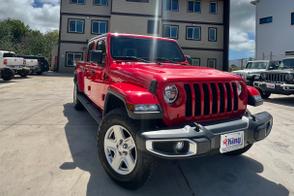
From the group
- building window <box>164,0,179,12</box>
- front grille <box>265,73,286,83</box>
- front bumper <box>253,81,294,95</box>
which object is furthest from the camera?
building window <box>164,0,179,12</box>

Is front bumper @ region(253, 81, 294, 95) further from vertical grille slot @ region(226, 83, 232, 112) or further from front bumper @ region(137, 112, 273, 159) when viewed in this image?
front bumper @ region(137, 112, 273, 159)

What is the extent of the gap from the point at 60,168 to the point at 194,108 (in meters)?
1.99

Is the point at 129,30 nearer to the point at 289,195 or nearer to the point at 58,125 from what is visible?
the point at 58,125

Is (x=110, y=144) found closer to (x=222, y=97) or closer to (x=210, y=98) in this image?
(x=210, y=98)

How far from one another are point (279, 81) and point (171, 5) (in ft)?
69.9

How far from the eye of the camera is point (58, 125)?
20.0 feet

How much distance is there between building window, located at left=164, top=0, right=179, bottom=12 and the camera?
29.3 m

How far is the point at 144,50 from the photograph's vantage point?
4.79m

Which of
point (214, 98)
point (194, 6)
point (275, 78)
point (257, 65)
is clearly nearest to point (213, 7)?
point (194, 6)

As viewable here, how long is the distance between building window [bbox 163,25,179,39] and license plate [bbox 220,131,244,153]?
88.8ft

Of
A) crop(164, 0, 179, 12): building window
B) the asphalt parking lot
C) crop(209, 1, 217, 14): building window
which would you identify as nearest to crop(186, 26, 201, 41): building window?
crop(209, 1, 217, 14): building window

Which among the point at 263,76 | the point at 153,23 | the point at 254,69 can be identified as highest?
the point at 153,23

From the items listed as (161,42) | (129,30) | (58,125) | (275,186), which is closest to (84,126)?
(58,125)

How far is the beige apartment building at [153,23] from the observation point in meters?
27.8
